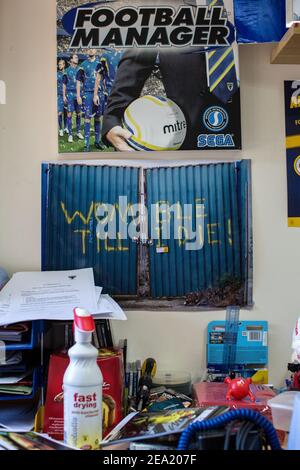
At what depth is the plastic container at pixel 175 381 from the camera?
1308mm

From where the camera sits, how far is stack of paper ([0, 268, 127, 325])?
119 cm

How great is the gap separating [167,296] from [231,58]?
0.69 m

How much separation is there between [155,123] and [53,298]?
56 cm

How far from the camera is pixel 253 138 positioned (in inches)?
55.7

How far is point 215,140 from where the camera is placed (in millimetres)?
1396

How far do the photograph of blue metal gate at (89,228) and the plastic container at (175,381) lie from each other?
24cm

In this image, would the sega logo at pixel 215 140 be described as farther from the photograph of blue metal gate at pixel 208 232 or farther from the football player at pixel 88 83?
the football player at pixel 88 83

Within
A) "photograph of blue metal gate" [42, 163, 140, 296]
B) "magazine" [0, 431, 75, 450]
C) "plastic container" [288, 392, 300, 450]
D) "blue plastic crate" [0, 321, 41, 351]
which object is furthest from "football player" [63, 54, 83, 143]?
"plastic container" [288, 392, 300, 450]

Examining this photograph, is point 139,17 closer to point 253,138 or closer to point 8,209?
point 253,138

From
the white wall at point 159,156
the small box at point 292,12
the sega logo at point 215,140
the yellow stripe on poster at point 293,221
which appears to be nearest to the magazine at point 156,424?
the white wall at point 159,156

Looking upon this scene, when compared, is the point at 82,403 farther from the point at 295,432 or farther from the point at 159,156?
the point at 159,156

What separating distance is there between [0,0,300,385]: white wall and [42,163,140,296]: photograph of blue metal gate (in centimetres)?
5

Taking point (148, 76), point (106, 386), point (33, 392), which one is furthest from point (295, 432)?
point (148, 76)

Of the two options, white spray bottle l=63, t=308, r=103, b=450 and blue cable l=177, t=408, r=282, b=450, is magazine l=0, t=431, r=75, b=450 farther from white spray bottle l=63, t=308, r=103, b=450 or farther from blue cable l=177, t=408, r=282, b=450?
blue cable l=177, t=408, r=282, b=450
